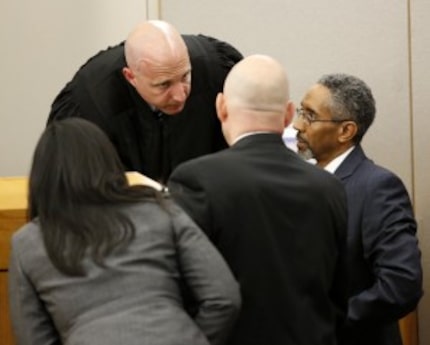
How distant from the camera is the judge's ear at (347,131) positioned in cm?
324

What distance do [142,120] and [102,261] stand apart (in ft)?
3.81

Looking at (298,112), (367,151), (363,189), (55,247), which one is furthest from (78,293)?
(367,151)

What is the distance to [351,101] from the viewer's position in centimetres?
329

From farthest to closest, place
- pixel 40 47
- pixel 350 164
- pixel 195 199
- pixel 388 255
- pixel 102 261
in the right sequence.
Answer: pixel 40 47 < pixel 350 164 < pixel 388 255 < pixel 195 199 < pixel 102 261

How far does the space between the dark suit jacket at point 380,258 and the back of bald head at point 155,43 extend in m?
0.69

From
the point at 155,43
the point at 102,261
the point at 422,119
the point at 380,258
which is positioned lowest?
the point at 380,258

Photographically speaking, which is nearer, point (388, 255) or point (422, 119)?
point (388, 255)

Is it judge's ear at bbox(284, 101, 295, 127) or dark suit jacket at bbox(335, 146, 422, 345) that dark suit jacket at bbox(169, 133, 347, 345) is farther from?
dark suit jacket at bbox(335, 146, 422, 345)

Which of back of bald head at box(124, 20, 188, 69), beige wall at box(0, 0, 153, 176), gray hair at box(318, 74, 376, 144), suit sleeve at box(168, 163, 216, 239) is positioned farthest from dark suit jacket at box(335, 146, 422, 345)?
beige wall at box(0, 0, 153, 176)

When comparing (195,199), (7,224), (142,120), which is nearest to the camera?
(195,199)

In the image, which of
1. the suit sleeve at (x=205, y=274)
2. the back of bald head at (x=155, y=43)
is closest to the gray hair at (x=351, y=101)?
the back of bald head at (x=155, y=43)

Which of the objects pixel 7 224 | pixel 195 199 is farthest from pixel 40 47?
pixel 195 199

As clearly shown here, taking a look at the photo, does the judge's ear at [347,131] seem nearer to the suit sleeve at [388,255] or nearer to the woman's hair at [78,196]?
the suit sleeve at [388,255]

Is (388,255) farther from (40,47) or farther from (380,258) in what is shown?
(40,47)
